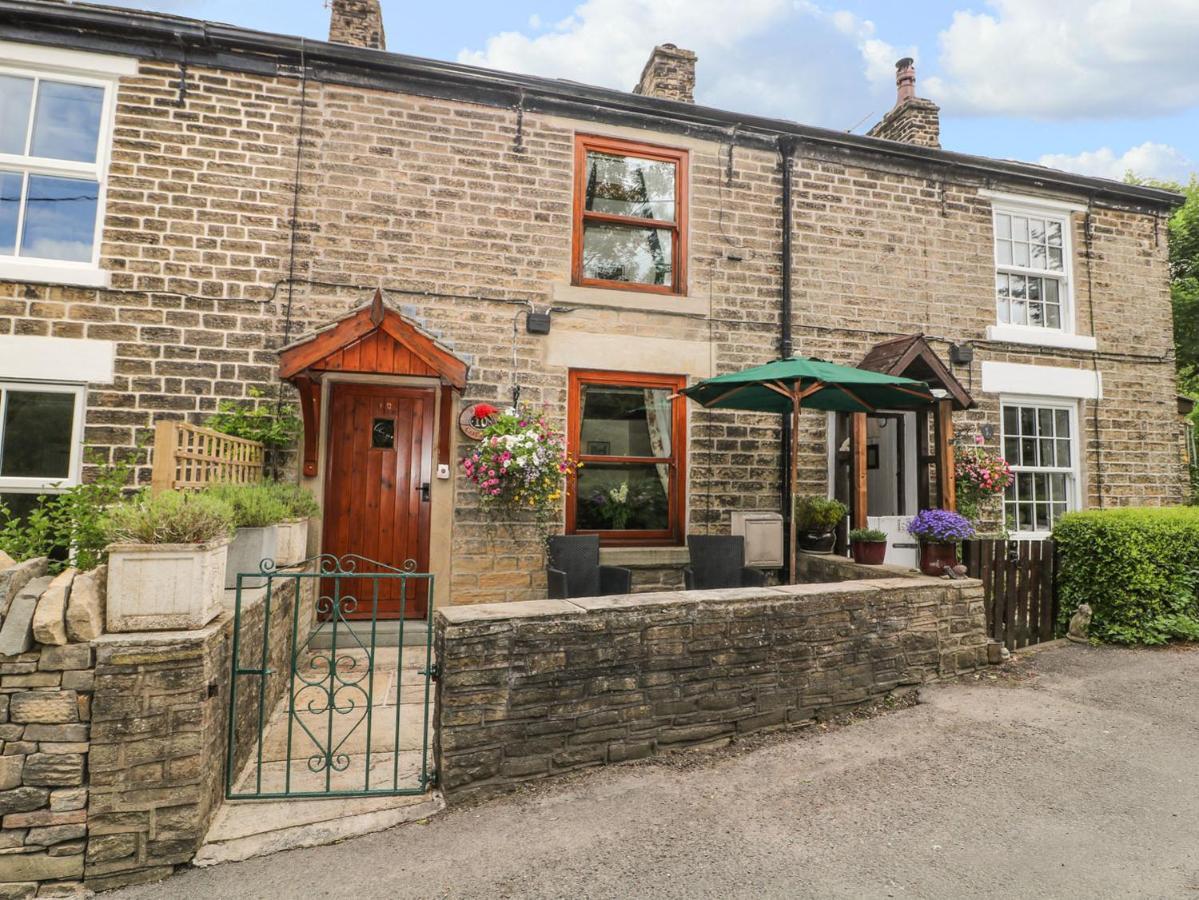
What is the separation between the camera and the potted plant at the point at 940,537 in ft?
20.0

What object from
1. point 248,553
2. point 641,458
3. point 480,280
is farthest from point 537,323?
point 248,553

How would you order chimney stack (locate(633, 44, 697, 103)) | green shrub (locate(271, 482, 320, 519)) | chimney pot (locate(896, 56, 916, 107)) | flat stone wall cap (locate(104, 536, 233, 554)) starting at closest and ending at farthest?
flat stone wall cap (locate(104, 536, 233, 554))
green shrub (locate(271, 482, 320, 519))
chimney stack (locate(633, 44, 697, 103))
chimney pot (locate(896, 56, 916, 107))

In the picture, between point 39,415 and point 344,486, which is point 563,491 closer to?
point 344,486

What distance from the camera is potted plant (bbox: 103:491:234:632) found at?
115 inches

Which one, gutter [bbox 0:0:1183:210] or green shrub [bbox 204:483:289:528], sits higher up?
gutter [bbox 0:0:1183:210]

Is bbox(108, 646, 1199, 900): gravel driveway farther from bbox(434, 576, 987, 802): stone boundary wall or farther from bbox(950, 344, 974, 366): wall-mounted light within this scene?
bbox(950, 344, 974, 366): wall-mounted light

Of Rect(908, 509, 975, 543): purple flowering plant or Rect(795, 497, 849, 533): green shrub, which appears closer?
Rect(908, 509, 975, 543): purple flowering plant

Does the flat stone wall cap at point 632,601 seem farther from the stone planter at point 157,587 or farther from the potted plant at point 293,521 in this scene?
the potted plant at point 293,521

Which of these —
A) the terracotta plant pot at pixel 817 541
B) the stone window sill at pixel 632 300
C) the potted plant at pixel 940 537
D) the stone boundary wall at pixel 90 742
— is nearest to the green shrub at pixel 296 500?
the stone boundary wall at pixel 90 742

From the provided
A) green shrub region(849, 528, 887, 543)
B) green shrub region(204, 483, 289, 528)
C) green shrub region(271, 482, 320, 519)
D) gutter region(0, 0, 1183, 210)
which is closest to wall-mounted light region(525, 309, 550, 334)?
gutter region(0, 0, 1183, 210)

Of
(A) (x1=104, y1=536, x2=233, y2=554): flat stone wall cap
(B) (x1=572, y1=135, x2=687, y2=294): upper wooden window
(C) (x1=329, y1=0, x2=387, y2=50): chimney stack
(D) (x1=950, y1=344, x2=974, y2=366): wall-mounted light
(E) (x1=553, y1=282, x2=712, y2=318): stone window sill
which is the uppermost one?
(C) (x1=329, y1=0, x2=387, y2=50): chimney stack

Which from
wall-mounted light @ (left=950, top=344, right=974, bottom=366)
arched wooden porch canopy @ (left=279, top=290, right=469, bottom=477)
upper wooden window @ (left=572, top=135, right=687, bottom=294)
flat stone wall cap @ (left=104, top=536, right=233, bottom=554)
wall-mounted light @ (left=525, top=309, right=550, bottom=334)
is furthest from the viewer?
wall-mounted light @ (left=950, top=344, right=974, bottom=366)

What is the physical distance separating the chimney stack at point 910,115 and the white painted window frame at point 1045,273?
1.09 m

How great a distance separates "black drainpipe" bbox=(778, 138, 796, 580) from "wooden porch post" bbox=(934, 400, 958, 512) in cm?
169
